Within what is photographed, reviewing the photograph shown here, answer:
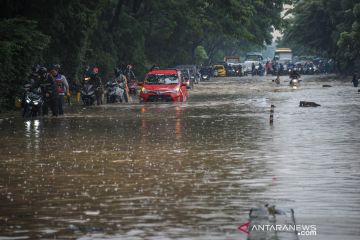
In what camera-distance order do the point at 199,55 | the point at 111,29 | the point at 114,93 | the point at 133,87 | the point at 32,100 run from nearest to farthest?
the point at 32,100, the point at 114,93, the point at 133,87, the point at 111,29, the point at 199,55

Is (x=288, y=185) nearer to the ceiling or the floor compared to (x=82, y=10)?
nearer to the floor

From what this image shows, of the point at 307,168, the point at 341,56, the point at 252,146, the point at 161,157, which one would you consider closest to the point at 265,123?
the point at 252,146

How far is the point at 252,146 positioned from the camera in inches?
853

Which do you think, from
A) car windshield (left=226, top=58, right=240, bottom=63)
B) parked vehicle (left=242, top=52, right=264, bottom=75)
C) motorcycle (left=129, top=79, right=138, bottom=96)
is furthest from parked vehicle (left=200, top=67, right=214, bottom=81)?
motorcycle (left=129, top=79, right=138, bottom=96)

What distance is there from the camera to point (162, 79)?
154 ft

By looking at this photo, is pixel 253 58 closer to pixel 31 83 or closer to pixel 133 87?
pixel 133 87

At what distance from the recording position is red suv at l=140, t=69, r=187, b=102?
149ft

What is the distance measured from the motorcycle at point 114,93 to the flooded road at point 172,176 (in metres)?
16.2

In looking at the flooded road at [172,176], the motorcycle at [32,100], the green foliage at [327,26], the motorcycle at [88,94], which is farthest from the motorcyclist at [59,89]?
the green foliage at [327,26]

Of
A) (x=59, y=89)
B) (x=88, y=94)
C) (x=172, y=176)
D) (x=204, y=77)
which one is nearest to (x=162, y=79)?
(x=88, y=94)

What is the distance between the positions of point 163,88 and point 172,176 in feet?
97.6

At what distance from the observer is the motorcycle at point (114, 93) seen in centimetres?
4744

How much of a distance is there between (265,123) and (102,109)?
12.2 m

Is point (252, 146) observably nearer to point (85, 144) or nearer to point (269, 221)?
point (85, 144)
